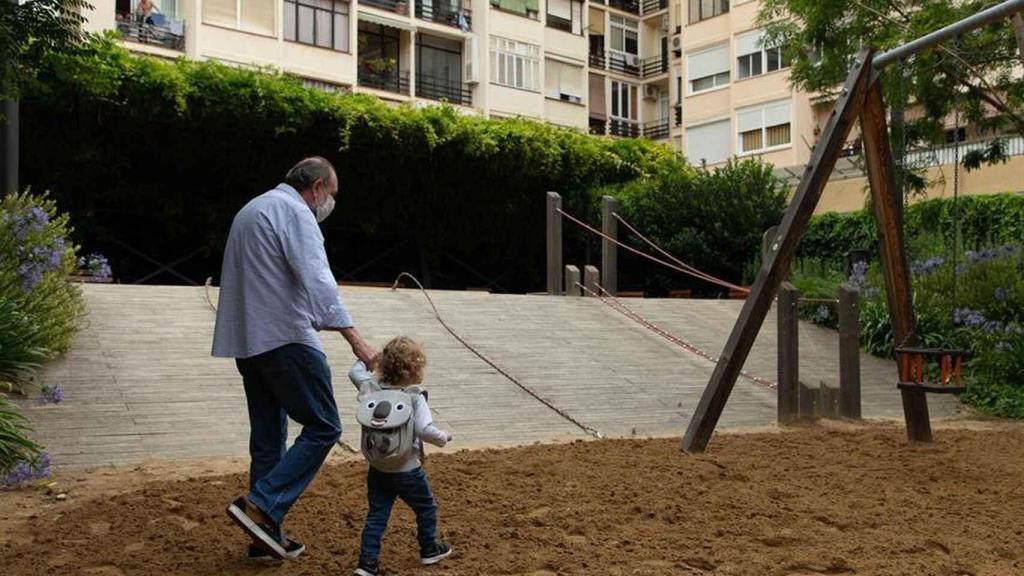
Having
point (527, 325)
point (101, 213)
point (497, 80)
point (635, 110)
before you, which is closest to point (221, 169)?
point (101, 213)

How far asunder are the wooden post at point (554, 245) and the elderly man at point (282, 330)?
11960 mm

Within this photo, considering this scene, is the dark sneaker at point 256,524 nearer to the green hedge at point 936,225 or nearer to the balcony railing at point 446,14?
the green hedge at point 936,225

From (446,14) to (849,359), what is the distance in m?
31.8

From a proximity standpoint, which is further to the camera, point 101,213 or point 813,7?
point 101,213

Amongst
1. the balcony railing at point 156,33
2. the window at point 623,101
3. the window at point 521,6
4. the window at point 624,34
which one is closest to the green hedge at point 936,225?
the balcony railing at point 156,33

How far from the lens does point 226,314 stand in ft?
16.1

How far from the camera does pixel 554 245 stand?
56.5 ft

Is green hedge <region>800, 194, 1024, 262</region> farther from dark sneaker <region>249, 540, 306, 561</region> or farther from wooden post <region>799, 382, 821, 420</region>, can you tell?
dark sneaker <region>249, 540, 306, 561</region>

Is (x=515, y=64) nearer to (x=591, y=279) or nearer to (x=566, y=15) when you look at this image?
(x=566, y=15)

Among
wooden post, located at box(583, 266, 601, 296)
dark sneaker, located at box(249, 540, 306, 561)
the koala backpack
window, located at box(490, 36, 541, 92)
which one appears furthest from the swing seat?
window, located at box(490, 36, 541, 92)

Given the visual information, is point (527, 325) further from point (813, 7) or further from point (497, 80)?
point (497, 80)

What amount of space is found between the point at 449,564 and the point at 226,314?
148 centimetres

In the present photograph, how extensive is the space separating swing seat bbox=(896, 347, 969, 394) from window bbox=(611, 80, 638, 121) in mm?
41533

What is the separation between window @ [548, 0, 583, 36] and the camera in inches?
1724
